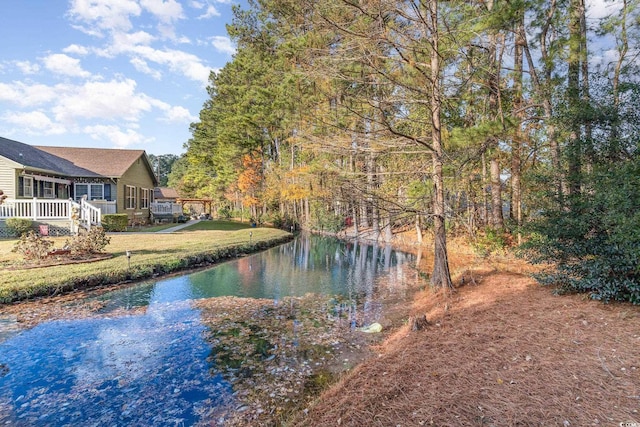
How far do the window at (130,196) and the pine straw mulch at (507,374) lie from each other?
22658mm

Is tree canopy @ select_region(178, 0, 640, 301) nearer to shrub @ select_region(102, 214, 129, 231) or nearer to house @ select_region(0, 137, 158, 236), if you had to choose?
shrub @ select_region(102, 214, 129, 231)

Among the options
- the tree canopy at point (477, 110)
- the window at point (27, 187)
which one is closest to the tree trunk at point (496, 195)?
the tree canopy at point (477, 110)

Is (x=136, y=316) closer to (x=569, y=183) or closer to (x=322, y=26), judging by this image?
(x=322, y=26)

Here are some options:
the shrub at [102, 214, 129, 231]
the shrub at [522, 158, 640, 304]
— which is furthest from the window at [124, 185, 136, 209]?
the shrub at [522, 158, 640, 304]

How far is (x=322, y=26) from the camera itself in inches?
266

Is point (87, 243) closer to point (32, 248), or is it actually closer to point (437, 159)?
point (32, 248)

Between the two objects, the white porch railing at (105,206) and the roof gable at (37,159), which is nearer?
the roof gable at (37,159)

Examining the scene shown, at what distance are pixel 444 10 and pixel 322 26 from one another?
14.0ft

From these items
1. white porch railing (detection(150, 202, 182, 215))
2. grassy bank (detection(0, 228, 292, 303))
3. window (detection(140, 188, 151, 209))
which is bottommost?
grassy bank (detection(0, 228, 292, 303))

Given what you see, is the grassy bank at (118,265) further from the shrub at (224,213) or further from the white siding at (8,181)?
the shrub at (224,213)

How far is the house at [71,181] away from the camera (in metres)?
16.3

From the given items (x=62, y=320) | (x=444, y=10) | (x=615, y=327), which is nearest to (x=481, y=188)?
(x=444, y=10)

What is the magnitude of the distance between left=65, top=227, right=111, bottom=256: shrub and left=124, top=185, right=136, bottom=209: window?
39.2ft

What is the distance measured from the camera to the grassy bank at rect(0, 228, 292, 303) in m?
8.20
